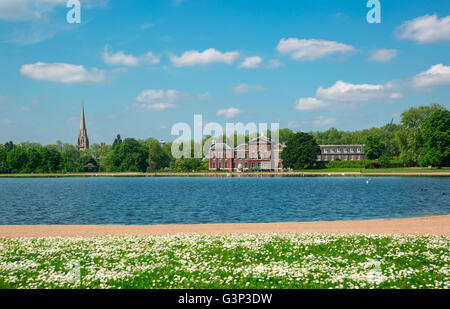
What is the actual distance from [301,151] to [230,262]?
4597 inches

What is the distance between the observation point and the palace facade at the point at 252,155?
13912cm

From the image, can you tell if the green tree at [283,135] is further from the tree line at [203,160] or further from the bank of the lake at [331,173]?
the bank of the lake at [331,173]

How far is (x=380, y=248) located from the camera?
1329 centimetres

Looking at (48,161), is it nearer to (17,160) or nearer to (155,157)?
(17,160)

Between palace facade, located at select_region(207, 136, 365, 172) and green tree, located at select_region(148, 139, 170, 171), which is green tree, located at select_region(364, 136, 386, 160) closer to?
palace facade, located at select_region(207, 136, 365, 172)

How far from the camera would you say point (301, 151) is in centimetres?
12538

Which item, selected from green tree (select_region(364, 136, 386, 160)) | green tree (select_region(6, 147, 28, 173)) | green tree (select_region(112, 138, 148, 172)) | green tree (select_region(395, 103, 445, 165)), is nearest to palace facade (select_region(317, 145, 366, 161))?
green tree (select_region(364, 136, 386, 160))

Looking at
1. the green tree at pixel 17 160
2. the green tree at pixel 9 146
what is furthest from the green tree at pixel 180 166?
the green tree at pixel 9 146

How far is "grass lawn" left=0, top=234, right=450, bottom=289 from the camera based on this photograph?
947 centimetres

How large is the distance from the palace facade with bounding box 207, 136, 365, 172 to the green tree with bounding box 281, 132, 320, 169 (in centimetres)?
1021

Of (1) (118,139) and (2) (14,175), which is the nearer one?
(2) (14,175)
